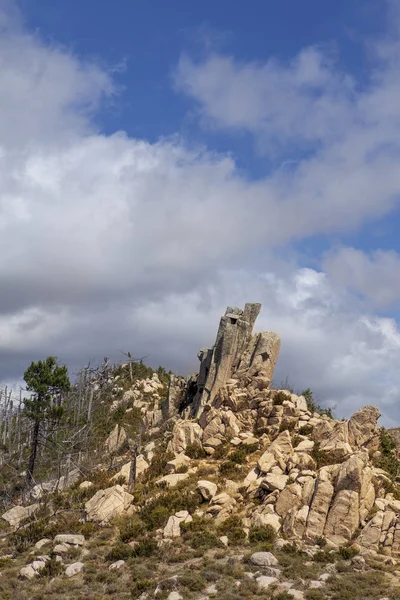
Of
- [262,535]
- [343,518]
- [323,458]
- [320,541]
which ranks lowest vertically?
[262,535]

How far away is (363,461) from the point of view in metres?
31.8

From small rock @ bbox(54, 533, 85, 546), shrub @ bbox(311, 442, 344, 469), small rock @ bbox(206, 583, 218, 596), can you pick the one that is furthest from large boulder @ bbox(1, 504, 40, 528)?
shrub @ bbox(311, 442, 344, 469)

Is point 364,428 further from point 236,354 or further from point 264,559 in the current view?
point 264,559

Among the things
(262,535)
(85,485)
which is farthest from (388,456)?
(85,485)

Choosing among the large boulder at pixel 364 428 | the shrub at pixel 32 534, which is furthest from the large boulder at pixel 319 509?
the shrub at pixel 32 534

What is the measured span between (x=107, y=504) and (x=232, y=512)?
8224 millimetres

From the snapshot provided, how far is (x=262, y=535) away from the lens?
2769 cm

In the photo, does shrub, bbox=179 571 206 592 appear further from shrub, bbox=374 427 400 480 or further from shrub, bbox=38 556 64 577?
shrub, bbox=374 427 400 480

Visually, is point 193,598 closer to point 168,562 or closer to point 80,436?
point 168,562

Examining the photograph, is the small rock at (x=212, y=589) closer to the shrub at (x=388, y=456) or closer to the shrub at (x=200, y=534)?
the shrub at (x=200, y=534)

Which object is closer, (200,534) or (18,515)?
(200,534)

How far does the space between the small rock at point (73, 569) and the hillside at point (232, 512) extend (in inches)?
3.2

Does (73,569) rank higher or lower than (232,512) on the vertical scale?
lower

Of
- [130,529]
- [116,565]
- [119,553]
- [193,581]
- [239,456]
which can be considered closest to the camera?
[193,581]
